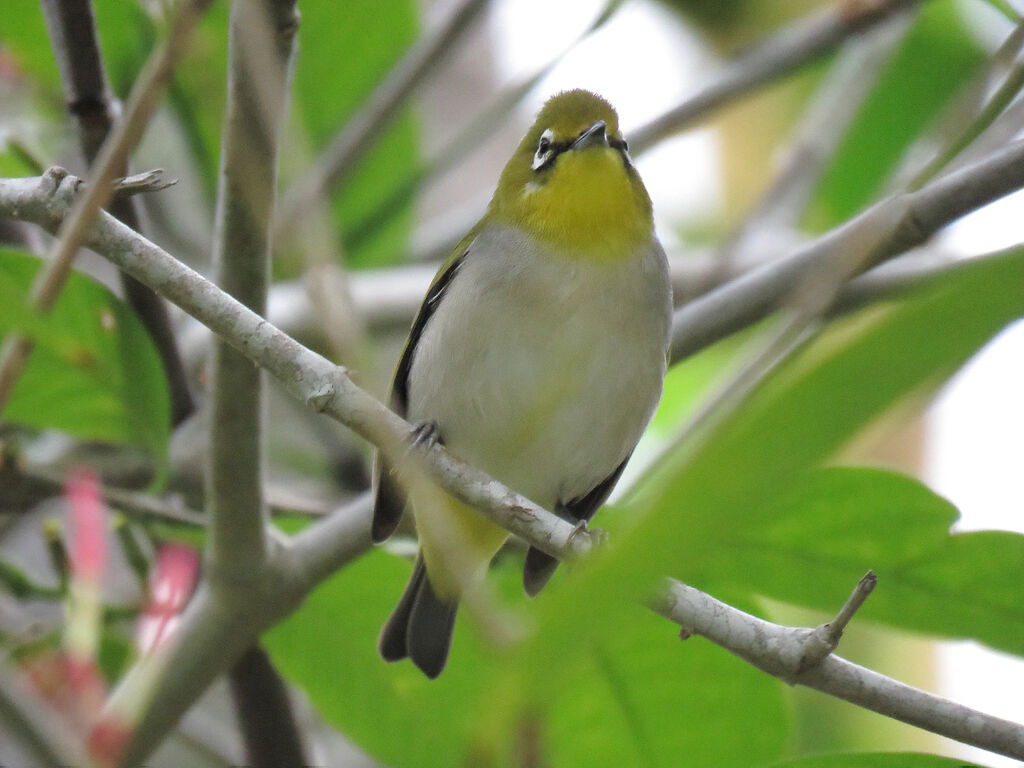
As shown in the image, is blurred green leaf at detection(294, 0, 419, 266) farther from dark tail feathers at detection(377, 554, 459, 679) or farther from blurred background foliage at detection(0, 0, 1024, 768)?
dark tail feathers at detection(377, 554, 459, 679)

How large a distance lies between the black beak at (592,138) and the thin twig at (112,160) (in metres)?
1.94

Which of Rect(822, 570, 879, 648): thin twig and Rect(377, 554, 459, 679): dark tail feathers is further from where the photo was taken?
Rect(377, 554, 459, 679): dark tail feathers

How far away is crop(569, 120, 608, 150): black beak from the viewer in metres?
2.86

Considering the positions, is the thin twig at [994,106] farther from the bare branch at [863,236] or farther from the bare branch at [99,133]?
the bare branch at [99,133]

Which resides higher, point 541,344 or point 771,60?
point 771,60

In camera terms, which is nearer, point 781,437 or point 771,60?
point 781,437

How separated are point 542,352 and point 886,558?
875 mm

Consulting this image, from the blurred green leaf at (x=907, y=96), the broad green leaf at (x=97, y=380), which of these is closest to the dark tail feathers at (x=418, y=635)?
the broad green leaf at (x=97, y=380)

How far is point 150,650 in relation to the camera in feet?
4.68

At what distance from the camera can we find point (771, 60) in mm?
3650

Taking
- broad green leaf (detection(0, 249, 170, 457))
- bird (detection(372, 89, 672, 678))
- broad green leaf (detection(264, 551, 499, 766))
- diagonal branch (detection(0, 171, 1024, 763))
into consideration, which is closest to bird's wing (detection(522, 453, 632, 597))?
bird (detection(372, 89, 672, 678))

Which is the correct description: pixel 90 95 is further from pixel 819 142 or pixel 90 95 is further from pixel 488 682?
pixel 819 142

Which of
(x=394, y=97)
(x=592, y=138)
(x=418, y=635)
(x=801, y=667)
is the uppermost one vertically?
(x=394, y=97)

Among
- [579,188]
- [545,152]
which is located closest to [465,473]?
[579,188]
